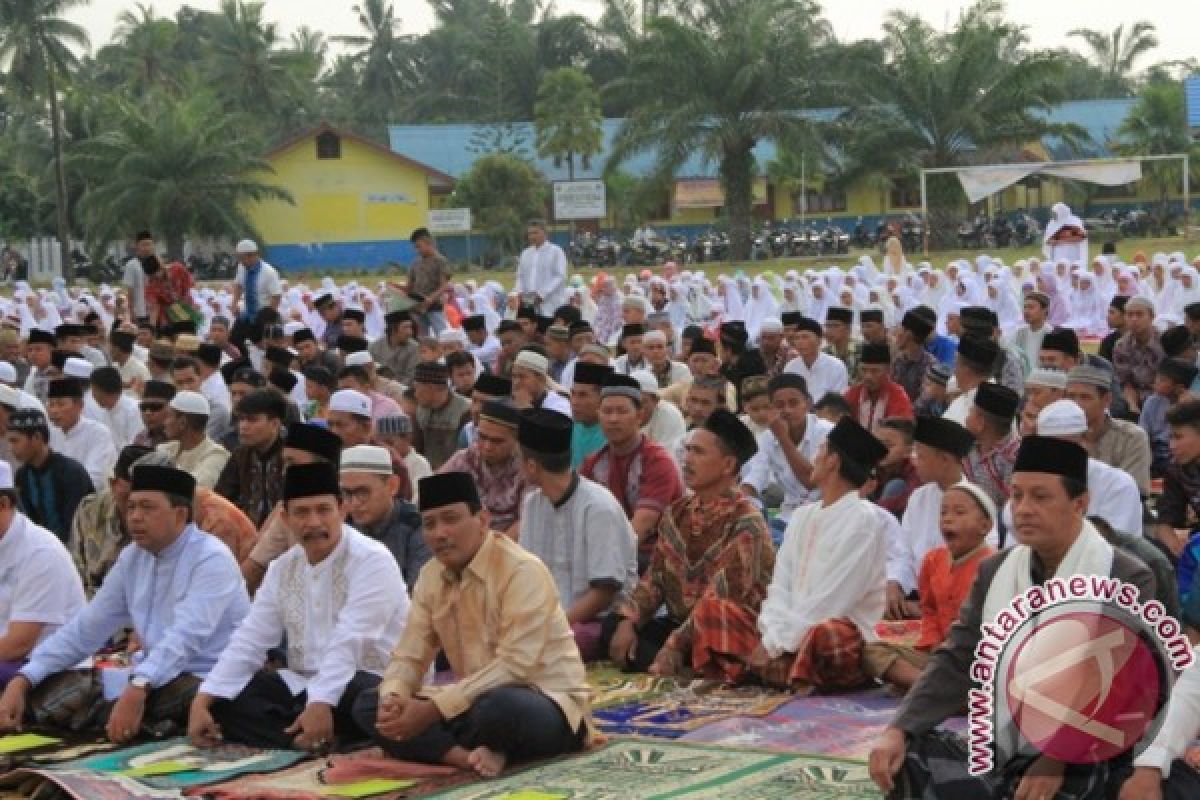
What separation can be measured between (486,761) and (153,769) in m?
0.99

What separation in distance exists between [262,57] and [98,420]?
43.9 meters

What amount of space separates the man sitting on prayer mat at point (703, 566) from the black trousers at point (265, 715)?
1257 mm

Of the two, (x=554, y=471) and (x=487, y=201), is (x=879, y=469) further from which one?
(x=487, y=201)

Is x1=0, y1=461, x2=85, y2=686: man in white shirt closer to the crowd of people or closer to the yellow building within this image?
the crowd of people

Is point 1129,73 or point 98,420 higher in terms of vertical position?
point 1129,73

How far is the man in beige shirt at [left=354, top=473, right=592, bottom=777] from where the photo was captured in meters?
5.38

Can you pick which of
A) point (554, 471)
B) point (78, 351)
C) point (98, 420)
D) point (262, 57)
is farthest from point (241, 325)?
point (262, 57)

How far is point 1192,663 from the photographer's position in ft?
13.5

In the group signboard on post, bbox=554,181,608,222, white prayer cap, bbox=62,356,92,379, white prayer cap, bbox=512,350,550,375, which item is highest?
signboard on post, bbox=554,181,608,222

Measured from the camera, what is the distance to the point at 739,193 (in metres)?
35.3

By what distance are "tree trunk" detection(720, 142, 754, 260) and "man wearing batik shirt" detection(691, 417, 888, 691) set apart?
89.6ft

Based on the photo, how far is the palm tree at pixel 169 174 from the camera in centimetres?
3922

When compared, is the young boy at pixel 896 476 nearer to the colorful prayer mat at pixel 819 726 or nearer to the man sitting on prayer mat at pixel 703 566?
the man sitting on prayer mat at pixel 703 566

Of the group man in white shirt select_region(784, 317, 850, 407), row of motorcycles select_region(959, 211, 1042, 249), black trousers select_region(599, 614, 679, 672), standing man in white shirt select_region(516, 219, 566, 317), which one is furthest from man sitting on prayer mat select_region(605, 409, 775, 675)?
row of motorcycles select_region(959, 211, 1042, 249)
